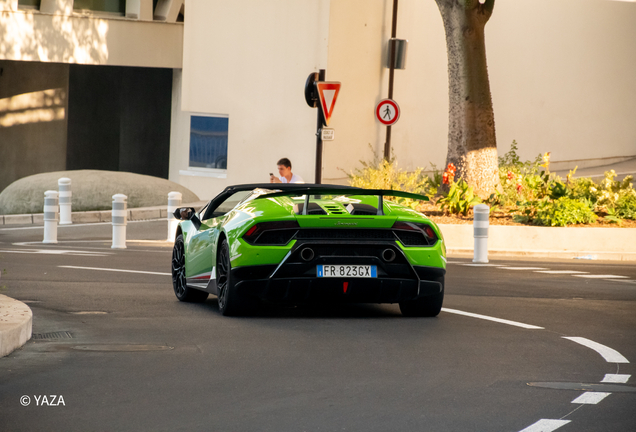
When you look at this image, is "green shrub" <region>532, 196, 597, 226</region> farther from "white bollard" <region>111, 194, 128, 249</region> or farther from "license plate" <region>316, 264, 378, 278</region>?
"license plate" <region>316, 264, 378, 278</region>

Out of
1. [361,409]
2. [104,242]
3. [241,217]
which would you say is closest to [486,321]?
[241,217]

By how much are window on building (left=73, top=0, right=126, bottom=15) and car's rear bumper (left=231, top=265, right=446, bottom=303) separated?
26.0m

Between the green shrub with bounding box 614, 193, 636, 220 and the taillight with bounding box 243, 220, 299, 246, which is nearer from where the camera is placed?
the taillight with bounding box 243, 220, 299, 246

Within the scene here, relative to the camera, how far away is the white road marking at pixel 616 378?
21.3ft

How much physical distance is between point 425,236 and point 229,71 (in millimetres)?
21481

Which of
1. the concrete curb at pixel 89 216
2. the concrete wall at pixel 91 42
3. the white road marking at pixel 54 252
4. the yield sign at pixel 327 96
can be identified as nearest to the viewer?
the white road marking at pixel 54 252

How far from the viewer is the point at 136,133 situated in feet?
135

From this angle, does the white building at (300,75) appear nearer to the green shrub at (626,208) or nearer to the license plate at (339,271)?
the green shrub at (626,208)

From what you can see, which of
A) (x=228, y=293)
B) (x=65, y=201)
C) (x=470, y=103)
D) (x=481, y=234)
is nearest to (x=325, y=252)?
A: (x=228, y=293)

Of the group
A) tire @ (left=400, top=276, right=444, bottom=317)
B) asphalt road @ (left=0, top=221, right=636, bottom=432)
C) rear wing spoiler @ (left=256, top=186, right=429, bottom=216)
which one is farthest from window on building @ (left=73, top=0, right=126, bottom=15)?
tire @ (left=400, top=276, right=444, bottom=317)

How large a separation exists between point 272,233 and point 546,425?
3860 millimetres

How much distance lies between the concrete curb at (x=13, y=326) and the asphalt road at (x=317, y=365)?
0.15 m

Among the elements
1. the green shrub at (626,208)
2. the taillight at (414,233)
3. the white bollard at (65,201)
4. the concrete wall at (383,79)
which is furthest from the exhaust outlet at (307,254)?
the concrete wall at (383,79)

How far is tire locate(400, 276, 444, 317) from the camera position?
30.4ft
